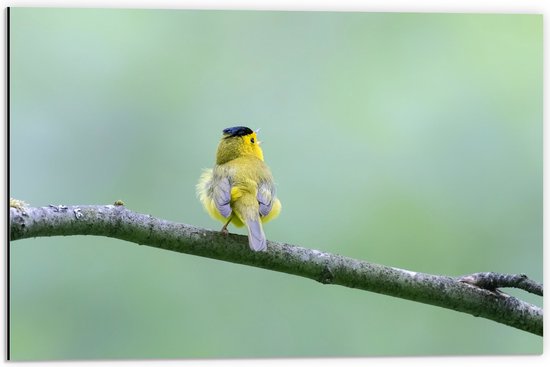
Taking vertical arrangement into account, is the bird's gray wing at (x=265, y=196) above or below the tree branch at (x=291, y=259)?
above

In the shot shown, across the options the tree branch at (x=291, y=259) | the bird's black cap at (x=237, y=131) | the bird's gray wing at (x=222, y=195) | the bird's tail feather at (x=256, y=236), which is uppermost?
the bird's black cap at (x=237, y=131)

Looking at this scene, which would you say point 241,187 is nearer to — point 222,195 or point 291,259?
point 222,195

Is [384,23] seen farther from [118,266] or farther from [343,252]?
[118,266]

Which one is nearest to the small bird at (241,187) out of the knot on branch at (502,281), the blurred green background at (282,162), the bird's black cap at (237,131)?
the bird's black cap at (237,131)

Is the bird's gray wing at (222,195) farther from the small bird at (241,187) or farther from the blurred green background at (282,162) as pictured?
the blurred green background at (282,162)

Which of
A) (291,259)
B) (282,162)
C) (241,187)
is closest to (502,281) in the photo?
(291,259)
